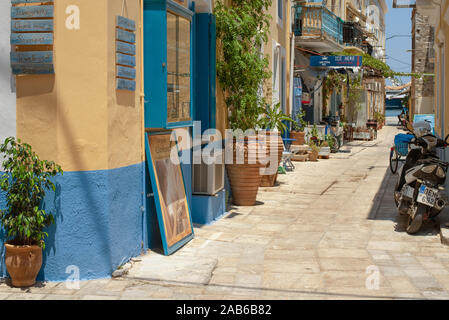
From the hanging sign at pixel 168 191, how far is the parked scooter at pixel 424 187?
296 centimetres

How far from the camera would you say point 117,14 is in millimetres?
5949

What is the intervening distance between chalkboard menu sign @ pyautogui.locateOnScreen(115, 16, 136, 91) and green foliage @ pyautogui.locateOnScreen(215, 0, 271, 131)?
331 cm

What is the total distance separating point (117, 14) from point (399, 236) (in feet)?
15.3

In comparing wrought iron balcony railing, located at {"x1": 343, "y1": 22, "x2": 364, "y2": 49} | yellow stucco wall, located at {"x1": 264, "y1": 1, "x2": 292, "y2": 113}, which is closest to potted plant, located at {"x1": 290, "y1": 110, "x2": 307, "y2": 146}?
yellow stucco wall, located at {"x1": 264, "y1": 1, "x2": 292, "y2": 113}

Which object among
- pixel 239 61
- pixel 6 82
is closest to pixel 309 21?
pixel 239 61

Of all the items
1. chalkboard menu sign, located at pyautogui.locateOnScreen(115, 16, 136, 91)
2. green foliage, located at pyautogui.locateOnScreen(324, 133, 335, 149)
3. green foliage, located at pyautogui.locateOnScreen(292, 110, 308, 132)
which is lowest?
green foliage, located at pyautogui.locateOnScreen(324, 133, 335, 149)

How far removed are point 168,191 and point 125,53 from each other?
184 cm

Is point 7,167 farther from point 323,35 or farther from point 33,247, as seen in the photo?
point 323,35

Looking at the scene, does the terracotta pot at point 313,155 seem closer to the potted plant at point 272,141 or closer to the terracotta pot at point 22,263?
the potted plant at point 272,141

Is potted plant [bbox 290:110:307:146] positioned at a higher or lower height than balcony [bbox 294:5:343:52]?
lower

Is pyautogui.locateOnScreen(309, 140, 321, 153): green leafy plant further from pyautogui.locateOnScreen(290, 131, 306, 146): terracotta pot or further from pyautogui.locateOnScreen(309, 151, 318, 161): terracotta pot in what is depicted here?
pyautogui.locateOnScreen(290, 131, 306, 146): terracotta pot

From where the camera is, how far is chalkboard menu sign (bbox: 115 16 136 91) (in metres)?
5.96

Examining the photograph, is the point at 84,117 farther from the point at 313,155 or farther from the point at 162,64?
the point at 313,155

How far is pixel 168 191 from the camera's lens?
7207 mm
